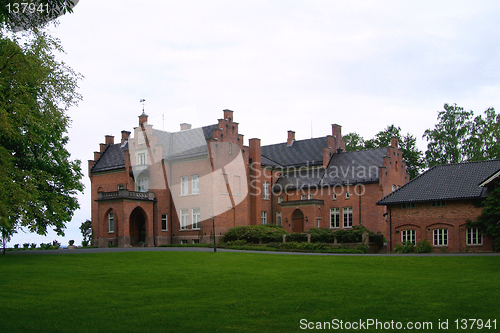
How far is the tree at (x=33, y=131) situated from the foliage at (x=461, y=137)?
43.0m

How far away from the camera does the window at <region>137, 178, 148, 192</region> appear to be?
1935 inches

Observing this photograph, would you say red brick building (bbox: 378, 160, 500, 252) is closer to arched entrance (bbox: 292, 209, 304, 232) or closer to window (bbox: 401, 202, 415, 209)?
window (bbox: 401, 202, 415, 209)

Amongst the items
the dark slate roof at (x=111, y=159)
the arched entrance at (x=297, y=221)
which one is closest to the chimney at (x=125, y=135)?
the dark slate roof at (x=111, y=159)

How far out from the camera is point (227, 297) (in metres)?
13.9

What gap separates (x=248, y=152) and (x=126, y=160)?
38.3ft

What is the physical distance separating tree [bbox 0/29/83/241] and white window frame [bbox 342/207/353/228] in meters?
26.4

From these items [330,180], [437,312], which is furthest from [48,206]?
[330,180]

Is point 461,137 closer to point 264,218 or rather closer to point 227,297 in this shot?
point 264,218

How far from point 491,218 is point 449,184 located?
4.51 meters

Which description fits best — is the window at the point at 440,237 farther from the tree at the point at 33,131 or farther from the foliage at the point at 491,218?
the tree at the point at 33,131

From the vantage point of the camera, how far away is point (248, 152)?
50125 millimetres

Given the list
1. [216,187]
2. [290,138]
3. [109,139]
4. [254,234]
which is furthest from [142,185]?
[290,138]

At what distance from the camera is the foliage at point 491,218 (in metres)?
31.3

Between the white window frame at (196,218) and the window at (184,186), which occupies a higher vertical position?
the window at (184,186)
